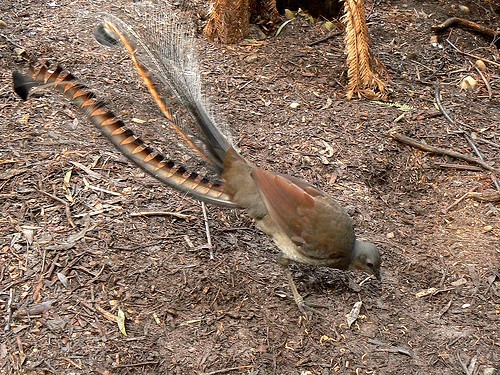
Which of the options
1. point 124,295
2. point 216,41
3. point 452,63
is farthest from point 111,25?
point 452,63

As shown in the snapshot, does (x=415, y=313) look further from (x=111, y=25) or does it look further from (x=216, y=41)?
(x=216, y=41)

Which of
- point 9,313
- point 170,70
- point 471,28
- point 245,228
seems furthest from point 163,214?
point 471,28

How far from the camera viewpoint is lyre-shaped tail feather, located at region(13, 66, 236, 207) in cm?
331

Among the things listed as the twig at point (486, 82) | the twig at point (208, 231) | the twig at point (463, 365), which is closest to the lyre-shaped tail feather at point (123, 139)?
the twig at point (208, 231)

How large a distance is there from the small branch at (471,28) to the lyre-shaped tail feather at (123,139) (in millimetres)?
3931

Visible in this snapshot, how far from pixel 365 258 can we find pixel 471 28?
3.85 meters

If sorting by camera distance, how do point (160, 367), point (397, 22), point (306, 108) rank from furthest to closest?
point (397, 22) < point (306, 108) < point (160, 367)

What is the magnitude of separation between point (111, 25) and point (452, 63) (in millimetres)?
3845

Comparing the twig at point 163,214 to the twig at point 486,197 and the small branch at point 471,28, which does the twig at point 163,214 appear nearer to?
the twig at point 486,197

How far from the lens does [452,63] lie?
625 cm

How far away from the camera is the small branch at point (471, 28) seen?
259 inches

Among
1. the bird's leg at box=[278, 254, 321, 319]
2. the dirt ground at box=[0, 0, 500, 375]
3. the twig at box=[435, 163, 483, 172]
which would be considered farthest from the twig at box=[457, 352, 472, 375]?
the twig at box=[435, 163, 483, 172]

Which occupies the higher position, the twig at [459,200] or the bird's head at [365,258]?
the bird's head at [365,258]

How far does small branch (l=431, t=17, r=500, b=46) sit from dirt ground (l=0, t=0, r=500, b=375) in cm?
59
